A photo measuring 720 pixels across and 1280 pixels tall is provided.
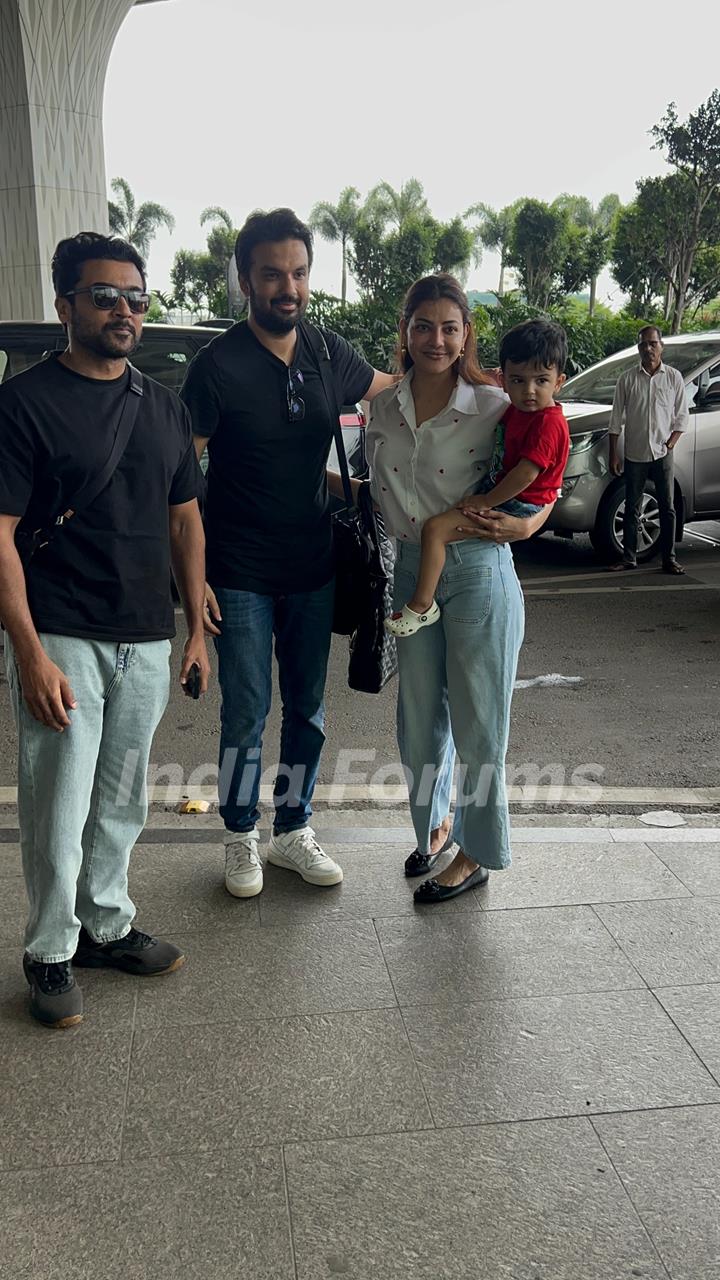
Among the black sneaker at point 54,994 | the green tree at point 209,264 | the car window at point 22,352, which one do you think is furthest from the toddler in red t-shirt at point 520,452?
the green tree at point 209,264

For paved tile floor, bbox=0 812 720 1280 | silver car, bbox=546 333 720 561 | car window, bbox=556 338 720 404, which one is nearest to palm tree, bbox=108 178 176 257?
car window, bbox=556 338 720 404

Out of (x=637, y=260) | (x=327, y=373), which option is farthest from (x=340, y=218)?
(x=327, y=373)

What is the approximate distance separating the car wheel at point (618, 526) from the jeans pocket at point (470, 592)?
5981 millimetres

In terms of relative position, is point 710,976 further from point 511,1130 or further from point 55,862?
point 55,862

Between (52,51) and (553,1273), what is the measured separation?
637 inches

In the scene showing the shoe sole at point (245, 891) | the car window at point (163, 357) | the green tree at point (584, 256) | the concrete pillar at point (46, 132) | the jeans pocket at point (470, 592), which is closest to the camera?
the jeans pocket at point (470, 592)

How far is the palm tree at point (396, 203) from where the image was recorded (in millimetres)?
50000

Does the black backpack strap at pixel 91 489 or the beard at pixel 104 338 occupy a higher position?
the beard at pixel 104 338

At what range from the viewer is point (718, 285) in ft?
103

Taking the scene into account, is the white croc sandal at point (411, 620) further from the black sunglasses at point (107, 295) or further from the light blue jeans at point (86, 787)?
the black sunglasses at point (107, 295)

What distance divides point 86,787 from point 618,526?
6.96 metres

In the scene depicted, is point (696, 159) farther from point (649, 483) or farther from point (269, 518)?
point (269, 518)

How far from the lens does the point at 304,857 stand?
3686mm

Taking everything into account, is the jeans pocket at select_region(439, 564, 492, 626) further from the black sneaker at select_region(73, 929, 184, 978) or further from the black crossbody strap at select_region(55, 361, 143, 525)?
the black sneaker at select_region(73, 929, 184, 978)
